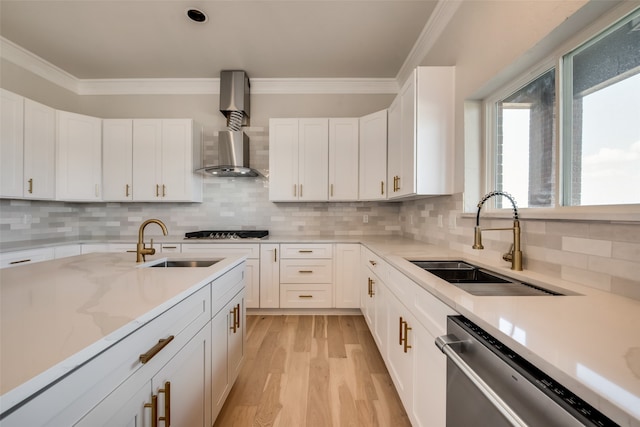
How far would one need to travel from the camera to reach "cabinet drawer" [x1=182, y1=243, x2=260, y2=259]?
9.18 ft

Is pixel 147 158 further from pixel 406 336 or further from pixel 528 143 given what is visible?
pixel 528 143

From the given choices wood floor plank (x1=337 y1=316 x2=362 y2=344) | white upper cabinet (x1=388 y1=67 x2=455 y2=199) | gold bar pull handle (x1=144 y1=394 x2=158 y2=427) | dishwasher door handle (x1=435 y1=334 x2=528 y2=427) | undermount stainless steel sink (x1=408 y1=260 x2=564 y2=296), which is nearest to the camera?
dishwasher door handle (x1=435 y1=334 x2=528 y2=427)

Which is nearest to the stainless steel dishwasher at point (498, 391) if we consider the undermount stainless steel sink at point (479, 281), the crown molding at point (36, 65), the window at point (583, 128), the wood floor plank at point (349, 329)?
the undermount stainless steel sink at point (479, 281)

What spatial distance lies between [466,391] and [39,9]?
4034 mm

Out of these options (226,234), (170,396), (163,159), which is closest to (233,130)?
(163,159)

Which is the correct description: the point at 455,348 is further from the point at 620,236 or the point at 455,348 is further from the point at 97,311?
the point at 97,311

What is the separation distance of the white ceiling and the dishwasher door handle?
250 centimetres

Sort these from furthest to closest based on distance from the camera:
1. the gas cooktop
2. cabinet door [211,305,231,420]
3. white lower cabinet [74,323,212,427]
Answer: the gas cooktop < cabinet door [211,305,231,420] < white lower cabinet [74,323,212,427]

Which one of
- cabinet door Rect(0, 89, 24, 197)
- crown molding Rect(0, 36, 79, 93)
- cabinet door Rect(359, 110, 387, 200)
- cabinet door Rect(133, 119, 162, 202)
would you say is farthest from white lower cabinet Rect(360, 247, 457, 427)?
crown molding Rect(0, 36, 79, 93)

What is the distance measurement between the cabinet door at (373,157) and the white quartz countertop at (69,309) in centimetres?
202

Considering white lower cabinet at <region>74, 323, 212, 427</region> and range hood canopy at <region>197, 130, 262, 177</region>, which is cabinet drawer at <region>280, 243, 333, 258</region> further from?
white lower cabinet at <region>74, 323, 212, 427</region>

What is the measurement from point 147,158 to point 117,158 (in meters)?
0.38

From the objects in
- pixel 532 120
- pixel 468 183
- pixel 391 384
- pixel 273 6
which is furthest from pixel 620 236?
pixel 273 6

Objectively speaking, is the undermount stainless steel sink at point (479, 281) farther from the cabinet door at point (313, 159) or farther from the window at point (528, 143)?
the cabinet door at point (313, 159)
